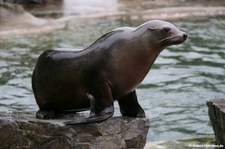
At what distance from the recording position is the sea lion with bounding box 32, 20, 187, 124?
3.57 meters

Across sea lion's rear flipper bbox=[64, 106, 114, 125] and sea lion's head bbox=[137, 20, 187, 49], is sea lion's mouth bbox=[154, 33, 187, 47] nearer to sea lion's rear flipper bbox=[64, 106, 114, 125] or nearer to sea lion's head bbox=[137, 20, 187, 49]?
sea lion's head bbox=[137, 20, 187, 49]

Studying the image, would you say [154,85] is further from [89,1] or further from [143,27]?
[89,1]

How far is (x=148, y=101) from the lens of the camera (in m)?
7.30

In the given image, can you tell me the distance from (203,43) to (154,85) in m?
3.72

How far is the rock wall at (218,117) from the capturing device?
441cm

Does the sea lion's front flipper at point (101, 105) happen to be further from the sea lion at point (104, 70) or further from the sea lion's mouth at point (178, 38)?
the sea lion's mouth at point (178, 38)

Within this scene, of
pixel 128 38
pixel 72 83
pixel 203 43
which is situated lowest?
pixel 203 43

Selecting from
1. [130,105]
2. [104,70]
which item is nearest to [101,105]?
[104,70]

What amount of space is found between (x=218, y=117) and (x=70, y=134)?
151 cm

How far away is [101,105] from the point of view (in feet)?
11.7

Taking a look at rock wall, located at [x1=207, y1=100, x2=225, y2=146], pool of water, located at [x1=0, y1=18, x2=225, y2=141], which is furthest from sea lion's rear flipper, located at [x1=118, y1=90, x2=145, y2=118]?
pool of water, located at [x1=0, y1=18, x2=225, y2=141]

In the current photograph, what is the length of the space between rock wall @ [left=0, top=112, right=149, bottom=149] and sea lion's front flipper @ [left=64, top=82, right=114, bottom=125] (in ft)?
0.16

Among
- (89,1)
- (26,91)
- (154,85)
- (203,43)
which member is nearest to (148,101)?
(154,85)

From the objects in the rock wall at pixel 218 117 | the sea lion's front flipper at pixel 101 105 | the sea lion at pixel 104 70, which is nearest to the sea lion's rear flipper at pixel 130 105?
the sea lion at pixel 104 70
